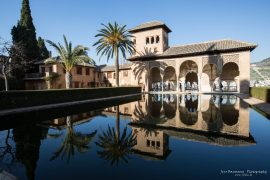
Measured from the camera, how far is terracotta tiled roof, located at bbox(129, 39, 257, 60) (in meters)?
31.0

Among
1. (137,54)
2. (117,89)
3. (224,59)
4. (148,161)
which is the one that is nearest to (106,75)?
(137,54)

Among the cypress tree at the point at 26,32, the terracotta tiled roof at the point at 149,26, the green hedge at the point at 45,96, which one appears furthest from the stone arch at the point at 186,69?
the cypress tree at the point at 26,32

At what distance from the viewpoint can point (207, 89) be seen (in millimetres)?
36438

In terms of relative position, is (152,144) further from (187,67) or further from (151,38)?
(151,38)

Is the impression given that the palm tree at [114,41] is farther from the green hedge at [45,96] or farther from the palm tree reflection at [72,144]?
the palm tree reflection at [72,144]

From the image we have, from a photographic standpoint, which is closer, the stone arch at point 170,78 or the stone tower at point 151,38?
the stone tower at point 151,38

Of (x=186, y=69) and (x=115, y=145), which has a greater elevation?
(x=186, y=69)

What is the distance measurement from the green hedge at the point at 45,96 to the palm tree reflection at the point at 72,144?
283 inches

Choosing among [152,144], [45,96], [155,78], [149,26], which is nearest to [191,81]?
[155,78]

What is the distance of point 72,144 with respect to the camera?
23.2 ft

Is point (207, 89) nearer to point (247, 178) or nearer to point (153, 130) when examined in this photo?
point (153, 130)

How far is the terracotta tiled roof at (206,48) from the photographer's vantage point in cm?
3103

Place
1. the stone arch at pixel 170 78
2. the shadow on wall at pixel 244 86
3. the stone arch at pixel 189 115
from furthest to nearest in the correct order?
the stone arch at pixel 170 78, the shadow on wall at pixel 244 86, the stone arch at pixel 189 115

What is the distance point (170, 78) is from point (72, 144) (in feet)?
118
